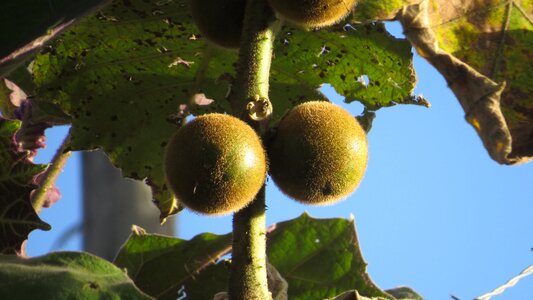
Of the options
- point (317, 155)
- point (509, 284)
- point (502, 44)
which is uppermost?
point (317, 155)

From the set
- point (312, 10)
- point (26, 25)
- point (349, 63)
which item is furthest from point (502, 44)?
point (26, 25)

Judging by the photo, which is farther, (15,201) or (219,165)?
(15,201)

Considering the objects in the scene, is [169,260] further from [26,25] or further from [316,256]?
[26,25]

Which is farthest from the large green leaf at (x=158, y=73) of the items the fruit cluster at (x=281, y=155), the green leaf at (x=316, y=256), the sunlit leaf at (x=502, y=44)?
the fruit cluster at (x=281, y=155)

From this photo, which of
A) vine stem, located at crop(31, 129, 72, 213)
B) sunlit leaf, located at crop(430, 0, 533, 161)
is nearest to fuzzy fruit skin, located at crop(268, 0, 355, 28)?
sunlit leaf, located at crop(430, 0, 533, 161)

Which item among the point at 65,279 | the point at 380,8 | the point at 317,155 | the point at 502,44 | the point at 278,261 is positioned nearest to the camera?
the point at 65,279

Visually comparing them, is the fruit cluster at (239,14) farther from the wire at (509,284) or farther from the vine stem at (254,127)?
the wire at (509,284)
